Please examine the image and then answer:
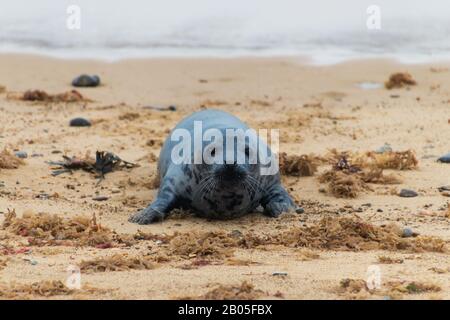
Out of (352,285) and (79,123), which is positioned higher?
(79,123)

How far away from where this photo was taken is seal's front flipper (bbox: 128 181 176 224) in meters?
7.38

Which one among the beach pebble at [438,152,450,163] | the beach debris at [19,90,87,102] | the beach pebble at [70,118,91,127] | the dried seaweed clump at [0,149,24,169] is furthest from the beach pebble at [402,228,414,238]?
the beach debris at [19,90,87,102]

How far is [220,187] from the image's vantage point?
7.40m

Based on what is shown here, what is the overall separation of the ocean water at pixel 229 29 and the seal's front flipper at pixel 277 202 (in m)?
7.35

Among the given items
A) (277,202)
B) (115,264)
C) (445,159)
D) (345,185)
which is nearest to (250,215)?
(277,202)

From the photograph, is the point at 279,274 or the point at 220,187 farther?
the point at 220,187

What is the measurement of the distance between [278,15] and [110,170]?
11694 millimetres

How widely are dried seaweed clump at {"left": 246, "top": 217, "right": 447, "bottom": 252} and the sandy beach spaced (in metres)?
0.05

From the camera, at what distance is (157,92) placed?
1285 centimetres

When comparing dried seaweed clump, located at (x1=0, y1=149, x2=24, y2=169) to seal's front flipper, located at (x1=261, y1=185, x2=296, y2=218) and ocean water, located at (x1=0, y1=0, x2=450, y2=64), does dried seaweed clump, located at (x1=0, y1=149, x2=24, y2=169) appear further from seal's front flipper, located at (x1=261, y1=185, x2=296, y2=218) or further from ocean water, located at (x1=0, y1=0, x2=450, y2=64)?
ocean water, located at (x1=0, y1=0, x2=450, y2=64)

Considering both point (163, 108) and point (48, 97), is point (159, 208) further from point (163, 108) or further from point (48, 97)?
point (48, 97)

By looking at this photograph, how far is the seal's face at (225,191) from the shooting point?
7.32 metres

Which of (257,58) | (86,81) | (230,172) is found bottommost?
(230,172)

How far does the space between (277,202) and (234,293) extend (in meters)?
2.64
